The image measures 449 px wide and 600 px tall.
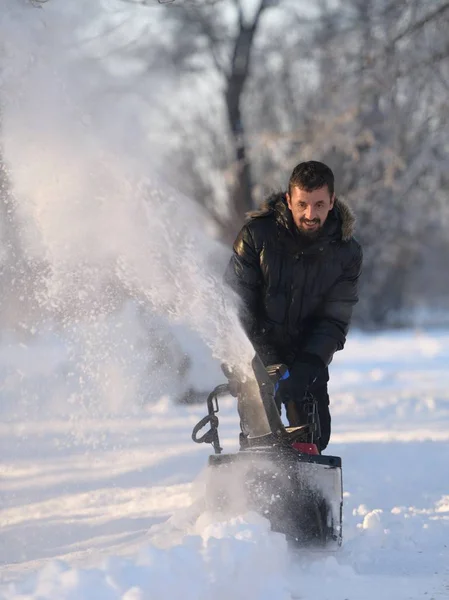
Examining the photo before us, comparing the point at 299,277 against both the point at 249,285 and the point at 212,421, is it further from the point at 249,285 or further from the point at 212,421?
the point at 212,421

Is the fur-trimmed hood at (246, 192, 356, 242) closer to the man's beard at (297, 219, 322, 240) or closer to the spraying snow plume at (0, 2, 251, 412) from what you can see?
the man's beard at (297, 219, 322, 240)

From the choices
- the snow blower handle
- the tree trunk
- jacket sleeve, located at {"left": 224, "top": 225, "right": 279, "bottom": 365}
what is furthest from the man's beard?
the tree trunk

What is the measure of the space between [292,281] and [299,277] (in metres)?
0.04

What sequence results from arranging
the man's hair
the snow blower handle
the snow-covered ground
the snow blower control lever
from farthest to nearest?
the snow blower handle
the man's hair
the snow blower control lever
the snow-covered ground

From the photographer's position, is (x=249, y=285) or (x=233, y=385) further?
(x=249, y=285)

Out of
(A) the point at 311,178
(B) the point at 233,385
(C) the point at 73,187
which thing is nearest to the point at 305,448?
(B) the point at 233,385

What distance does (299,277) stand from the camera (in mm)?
4742

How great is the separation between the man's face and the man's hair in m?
0.02

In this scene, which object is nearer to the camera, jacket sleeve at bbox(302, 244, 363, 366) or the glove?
the glove

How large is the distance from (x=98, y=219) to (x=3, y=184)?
0.71m

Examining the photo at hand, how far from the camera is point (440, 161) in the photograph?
48.8 feet

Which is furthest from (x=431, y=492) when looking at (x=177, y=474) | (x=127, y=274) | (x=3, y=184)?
(x=3, y=184)

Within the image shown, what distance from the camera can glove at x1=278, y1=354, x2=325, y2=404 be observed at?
4.62m

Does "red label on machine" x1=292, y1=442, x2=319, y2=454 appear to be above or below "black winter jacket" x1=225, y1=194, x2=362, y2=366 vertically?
below
